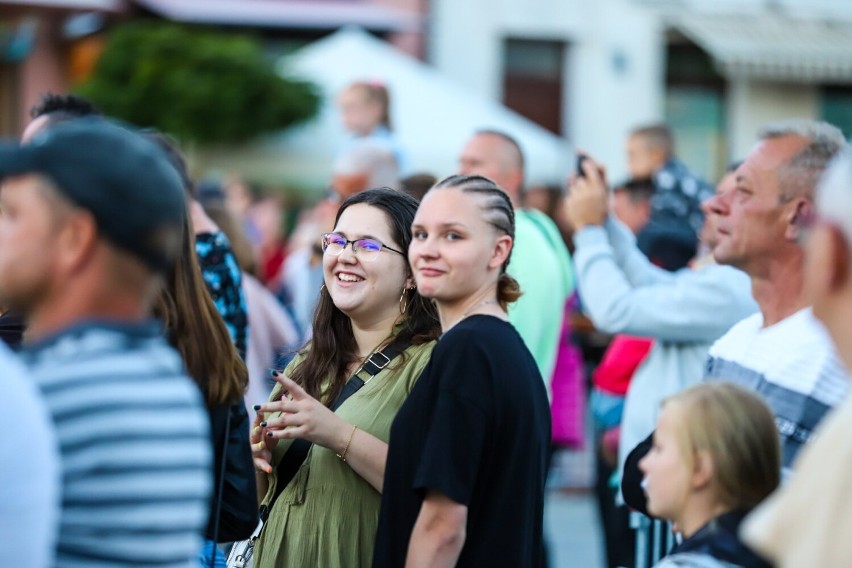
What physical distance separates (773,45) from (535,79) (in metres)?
3.65

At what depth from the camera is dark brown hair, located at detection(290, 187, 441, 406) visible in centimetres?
365

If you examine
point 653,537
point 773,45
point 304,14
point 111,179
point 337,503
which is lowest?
point 653,537

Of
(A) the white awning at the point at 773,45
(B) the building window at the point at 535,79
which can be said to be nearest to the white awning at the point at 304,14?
(B) the building window at the point at 535,79

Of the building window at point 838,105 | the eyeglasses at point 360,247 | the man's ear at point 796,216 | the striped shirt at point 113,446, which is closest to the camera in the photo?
the striped shirt at point 113,446

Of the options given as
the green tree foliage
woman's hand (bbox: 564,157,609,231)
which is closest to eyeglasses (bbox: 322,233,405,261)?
woman's hand (bbox: 564,157,609,231)

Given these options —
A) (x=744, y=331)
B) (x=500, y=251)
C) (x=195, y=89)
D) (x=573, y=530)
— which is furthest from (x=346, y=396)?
(x=195, y=89)

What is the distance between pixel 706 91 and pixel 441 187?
1781 centimetres

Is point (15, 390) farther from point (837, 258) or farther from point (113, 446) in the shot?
point (837, 258)

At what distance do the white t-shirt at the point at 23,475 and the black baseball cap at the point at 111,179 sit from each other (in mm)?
303

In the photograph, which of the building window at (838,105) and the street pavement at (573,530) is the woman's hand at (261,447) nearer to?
the street pavement at (573,530)

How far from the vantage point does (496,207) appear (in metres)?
3.30

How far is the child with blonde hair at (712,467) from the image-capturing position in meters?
2.47

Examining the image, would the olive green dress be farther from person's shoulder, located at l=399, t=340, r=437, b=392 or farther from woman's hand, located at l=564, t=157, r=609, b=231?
woman's hand, located at l=564, t=157, r=609, b=231

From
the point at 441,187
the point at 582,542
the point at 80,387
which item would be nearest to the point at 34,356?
the point at 80,387
